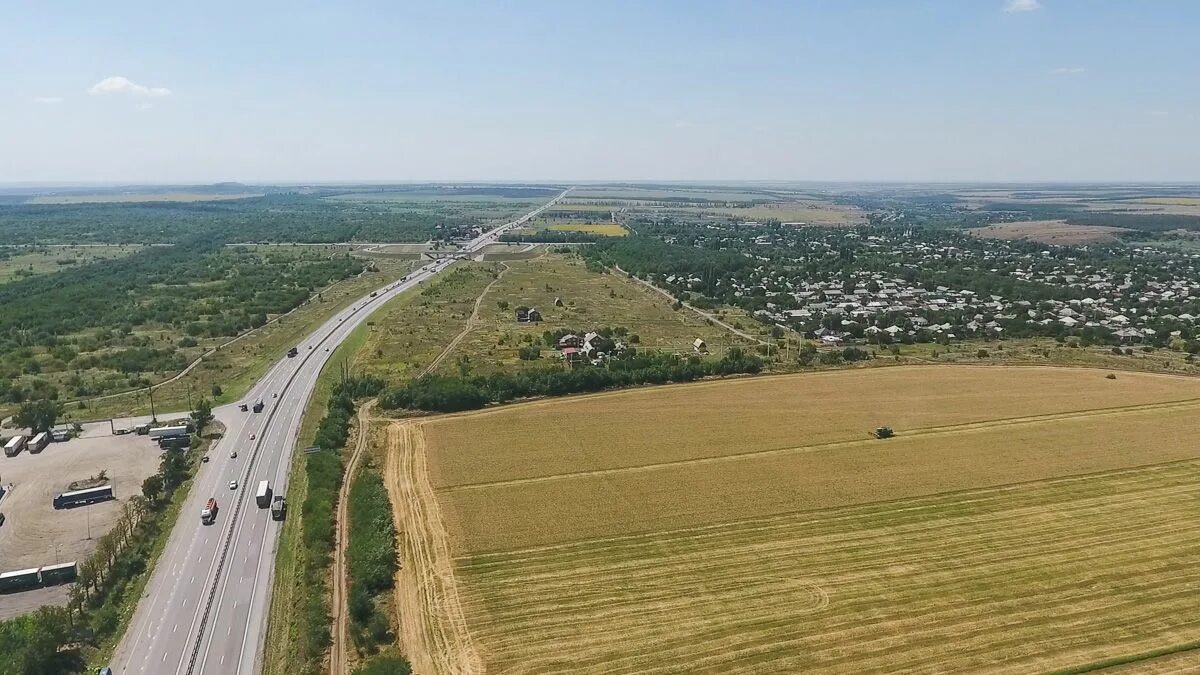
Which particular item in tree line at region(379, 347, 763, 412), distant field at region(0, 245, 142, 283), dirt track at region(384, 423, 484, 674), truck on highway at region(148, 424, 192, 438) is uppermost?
distant field at region(0, 245, 142, 283)

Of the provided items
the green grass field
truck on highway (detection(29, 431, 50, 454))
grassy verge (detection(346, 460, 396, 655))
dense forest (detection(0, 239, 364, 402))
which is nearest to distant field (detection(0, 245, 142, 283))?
dense forest (detection(0, 239, 364, 402))

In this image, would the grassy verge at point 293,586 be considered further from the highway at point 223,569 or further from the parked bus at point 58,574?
the parked bus at point 58,574

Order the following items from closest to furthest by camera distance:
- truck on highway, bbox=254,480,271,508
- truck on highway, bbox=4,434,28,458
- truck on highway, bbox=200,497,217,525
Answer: truck on highway, bbox=200,497,217,525 → truck on highway, bbox=254,480,271,508 → truck on highway, bbox=4,434,28,458

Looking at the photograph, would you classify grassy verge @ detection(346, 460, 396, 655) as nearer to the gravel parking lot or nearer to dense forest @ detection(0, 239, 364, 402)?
the gravel parking lot

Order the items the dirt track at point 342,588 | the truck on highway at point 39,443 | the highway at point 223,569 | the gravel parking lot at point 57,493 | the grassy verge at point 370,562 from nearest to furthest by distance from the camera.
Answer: the dirt track at point 342,588
the highway at point 223,569
the grassy verge at point 370,562
the gravel parking lot at point 57,493
the truck on highway at point 39,443

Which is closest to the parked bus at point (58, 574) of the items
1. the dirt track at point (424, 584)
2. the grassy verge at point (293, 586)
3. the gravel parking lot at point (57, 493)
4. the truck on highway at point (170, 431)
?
the gravel parking lot at point (57, 493)

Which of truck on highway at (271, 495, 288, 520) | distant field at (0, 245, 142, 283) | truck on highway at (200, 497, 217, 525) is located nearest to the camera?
truck on highway at (200, 497, 217, 525)
